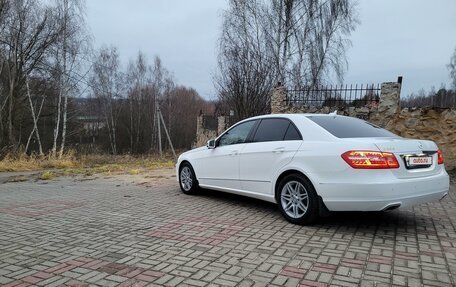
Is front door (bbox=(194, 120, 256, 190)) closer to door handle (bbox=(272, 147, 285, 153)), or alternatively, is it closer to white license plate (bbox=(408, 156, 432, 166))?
door handle (bbox=(272, 147, 285, 153))

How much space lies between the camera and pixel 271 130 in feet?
19.3

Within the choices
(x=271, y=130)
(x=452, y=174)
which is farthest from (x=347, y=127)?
(x=452, y=174)

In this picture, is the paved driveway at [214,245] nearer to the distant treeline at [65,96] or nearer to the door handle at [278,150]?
the door handle at [278,150]

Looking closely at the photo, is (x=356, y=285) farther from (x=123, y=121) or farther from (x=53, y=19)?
(x=123, y=121)

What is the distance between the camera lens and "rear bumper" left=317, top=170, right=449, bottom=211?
173 inches

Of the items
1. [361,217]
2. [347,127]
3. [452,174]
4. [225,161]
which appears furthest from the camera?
[452,174]

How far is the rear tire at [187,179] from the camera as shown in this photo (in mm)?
7520

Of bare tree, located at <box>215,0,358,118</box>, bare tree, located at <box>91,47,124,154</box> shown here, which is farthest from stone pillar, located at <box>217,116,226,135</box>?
bare tree, located at <box>91,47,124,154</box>

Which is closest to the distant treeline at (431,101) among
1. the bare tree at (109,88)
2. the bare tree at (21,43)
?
the bare tree at (21,43)

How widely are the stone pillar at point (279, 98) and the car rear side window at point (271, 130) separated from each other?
6.47 m

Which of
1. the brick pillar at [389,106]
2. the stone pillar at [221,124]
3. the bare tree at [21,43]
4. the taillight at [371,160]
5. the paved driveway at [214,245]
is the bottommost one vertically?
the paved driveway at [214,245]

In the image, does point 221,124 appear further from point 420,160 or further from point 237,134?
point 420,160

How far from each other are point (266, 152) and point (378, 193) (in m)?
1.80

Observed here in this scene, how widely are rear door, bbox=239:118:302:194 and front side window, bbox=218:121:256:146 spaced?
0.24m
